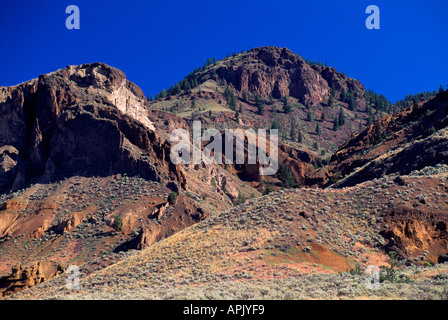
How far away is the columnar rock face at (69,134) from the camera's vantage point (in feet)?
191

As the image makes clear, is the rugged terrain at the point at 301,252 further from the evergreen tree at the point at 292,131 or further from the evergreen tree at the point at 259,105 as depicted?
the evergreen tree at the point at 259,105

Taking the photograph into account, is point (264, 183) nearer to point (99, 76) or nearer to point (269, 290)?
point (99, 76)

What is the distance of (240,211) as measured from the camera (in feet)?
126

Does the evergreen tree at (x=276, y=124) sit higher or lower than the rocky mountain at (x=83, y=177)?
higher

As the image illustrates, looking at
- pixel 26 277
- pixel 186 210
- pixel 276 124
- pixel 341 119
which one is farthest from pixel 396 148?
pixel 341 119

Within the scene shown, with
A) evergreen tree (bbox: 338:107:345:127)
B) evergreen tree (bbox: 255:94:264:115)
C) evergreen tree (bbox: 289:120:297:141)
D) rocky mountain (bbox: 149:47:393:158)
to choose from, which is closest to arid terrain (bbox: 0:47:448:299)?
evergreen tree (bbox: 289:120:297:141)

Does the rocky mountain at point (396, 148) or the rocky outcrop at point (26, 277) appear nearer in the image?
the rocky outcrop at point (26, 277)

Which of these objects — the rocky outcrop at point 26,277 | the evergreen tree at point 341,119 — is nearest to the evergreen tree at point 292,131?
the evergreen tree at point 341,119

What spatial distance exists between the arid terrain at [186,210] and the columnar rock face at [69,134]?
214 millimetres

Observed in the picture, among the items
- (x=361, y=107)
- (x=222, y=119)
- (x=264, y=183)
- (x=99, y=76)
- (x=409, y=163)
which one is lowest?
(x=409, y=163)

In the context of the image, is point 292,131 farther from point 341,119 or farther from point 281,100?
point 281,100

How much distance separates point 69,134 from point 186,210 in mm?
23847
